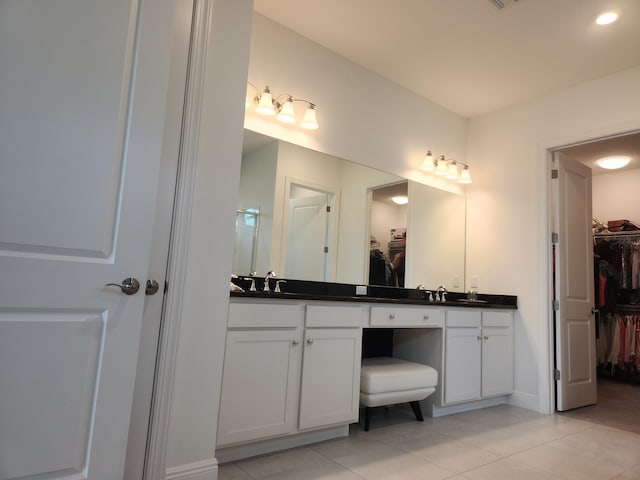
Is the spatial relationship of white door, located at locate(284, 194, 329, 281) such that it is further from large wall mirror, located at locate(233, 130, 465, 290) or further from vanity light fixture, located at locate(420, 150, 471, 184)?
vanity light fixture, located at locate(420, 150, 471, 184)

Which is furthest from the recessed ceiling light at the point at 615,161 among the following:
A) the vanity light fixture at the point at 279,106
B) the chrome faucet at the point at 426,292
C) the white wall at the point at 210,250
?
the white wall at the point at 210,250

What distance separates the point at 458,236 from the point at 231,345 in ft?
9.27

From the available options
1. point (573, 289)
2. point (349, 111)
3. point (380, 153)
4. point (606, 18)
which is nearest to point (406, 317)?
point (380, 153)

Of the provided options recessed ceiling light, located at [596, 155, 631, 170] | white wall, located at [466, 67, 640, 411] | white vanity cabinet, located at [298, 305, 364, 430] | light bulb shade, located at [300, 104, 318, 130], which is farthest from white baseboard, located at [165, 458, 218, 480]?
recessed ceiling light, located at [596, 155, 631, 170]

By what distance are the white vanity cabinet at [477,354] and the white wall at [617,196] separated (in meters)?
3.09

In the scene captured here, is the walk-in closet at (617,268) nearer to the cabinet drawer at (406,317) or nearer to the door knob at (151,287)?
the cabinet drawer at (406,317)

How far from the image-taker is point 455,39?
2.87 metres

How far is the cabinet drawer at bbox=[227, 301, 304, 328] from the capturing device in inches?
74.9

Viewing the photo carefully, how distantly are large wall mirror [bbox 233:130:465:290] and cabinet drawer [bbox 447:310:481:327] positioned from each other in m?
0.57

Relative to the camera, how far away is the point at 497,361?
328cm

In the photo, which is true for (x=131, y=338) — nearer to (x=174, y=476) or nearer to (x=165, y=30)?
(x=174, y=476)

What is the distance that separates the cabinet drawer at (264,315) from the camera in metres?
1.90

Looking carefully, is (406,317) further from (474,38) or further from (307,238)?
(474,38)

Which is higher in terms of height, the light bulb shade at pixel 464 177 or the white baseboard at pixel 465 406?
the light bulb shade at pixel 464 177
